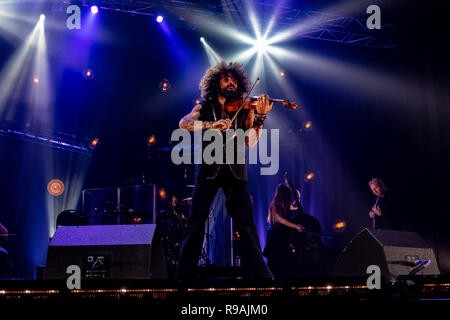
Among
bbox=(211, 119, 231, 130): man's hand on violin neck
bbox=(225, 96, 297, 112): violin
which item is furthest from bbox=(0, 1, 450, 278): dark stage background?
bbox=(211, 119, 231, 130): man's hand on violin neck

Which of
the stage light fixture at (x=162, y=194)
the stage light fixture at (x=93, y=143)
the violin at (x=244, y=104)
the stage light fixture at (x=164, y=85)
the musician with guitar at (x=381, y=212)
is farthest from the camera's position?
the stage light fixture at (x=93, y=143)

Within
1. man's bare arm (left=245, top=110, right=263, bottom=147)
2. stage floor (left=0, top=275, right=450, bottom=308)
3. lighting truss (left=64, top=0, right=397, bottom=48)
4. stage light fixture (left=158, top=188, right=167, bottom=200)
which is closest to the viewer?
stage floor (left=0, top=275, right=450, bottom=308)

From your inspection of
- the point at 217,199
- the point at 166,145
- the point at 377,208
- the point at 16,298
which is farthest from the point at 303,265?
the point at 16,298

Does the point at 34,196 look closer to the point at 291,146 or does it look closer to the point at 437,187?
the point at 291,146

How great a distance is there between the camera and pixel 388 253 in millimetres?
4547

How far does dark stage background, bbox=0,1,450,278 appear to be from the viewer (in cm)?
952

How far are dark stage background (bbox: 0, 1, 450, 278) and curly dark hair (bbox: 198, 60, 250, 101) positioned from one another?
5.83m

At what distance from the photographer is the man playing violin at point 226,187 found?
13.6 feet

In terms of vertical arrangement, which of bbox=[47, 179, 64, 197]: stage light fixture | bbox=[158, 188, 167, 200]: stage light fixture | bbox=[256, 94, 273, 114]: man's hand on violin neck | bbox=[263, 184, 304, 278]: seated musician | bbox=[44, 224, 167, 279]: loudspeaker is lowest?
bbox=[44, 224, 167, 279]: loudspeaker

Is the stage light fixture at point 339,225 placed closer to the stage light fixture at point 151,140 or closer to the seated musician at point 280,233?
the seated musician at point 280,233

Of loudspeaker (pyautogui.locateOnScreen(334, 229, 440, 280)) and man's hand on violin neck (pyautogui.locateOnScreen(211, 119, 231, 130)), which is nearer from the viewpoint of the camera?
man's hand on violin neck (pyautogui.locateOnScreen(211, 119, 231, 130))

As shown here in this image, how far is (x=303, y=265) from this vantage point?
357 inches

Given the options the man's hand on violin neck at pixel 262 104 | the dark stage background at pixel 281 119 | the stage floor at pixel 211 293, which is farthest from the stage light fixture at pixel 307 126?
the stage floor at pixel 211 293

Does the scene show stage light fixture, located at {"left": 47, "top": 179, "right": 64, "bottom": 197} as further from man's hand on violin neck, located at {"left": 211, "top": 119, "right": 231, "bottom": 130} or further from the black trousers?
man's hand on violin neck, located at {"left": 211, "top": 119, "right": 231, "bottom": 130}
